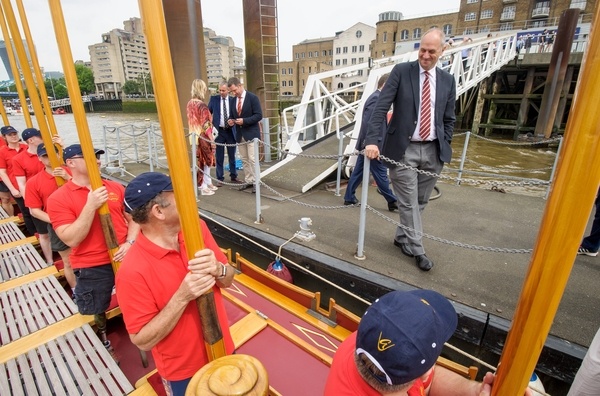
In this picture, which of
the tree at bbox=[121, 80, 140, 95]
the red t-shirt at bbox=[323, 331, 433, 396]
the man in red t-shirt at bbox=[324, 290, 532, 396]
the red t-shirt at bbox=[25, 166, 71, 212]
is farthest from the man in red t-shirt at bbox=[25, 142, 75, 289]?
the tree at bbox=[121, 80, 140, 95]

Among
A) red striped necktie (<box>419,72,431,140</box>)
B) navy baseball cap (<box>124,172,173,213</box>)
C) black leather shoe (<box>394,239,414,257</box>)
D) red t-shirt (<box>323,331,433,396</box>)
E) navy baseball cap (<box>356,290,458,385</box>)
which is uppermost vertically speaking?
red striped necktie (<box>419,72,431,140</box>)

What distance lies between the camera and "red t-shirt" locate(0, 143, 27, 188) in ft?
14.7

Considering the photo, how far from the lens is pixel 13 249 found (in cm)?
378

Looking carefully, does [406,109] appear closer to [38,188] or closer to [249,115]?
[249,115]

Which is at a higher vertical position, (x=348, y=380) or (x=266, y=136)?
(x=348, y=380)

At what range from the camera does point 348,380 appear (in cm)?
113

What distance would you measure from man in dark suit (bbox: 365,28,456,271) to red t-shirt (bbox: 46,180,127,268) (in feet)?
7.54

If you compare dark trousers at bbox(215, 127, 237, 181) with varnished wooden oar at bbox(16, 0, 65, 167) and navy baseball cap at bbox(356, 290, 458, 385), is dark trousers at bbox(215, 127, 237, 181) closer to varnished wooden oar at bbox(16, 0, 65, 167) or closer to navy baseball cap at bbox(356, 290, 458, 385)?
varnished wooden oar at bbox(16, 0, 65, 167)

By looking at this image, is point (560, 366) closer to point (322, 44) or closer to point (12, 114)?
point (12, 114)

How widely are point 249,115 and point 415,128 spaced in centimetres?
347

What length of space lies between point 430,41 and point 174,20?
6335mm

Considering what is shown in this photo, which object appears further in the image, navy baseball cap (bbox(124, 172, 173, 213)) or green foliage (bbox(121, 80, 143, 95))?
green foliage (bbox(121, 80, 143, 95))

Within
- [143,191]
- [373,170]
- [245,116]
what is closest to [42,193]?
[143,191]

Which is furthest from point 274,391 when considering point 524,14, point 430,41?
point 524,14
